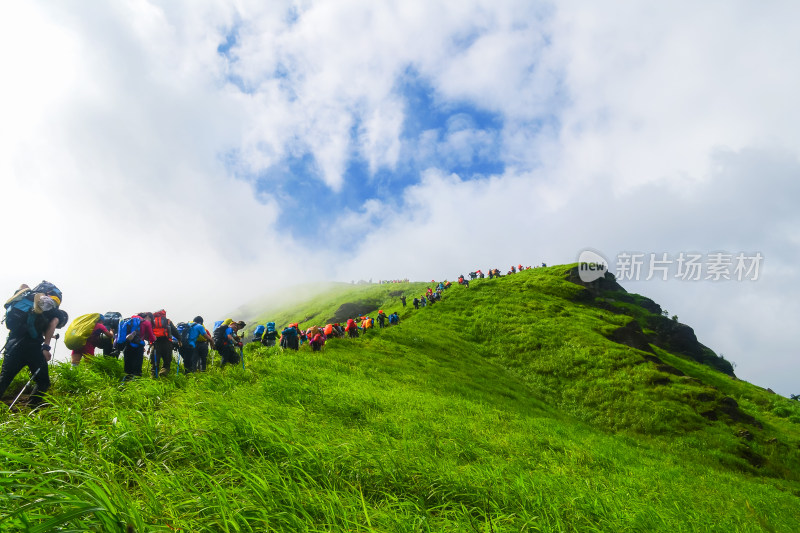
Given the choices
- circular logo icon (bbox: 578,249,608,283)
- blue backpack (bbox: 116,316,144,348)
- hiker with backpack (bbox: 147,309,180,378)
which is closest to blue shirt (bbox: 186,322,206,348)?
hiker with backpack (bbox: 147,309,180,378)

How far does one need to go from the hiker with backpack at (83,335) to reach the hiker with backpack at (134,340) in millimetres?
1953

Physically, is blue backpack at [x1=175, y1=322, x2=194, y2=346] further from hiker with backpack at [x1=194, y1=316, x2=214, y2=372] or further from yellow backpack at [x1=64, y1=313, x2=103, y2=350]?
yellow backpack at [x1=64, y1=313, x2=103, y2=350]

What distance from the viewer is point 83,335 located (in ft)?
35.0

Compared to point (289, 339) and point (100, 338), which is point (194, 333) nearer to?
point (100, 338)

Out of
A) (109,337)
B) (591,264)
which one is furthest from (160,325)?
(591,264)

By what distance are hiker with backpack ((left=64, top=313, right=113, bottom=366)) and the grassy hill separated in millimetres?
2917

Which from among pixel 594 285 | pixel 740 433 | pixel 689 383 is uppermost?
pixel 594 285

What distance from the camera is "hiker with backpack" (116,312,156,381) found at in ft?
30.5

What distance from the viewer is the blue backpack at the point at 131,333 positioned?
9.30 meters

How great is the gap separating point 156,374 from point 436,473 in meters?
8.56

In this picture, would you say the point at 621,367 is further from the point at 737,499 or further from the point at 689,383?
the point at 737,499

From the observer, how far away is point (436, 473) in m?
4.83

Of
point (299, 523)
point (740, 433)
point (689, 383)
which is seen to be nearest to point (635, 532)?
point (299, 523)

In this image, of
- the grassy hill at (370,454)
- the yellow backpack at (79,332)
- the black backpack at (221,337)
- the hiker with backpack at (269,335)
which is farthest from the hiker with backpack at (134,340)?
the hiker with backpack at (269,335)
